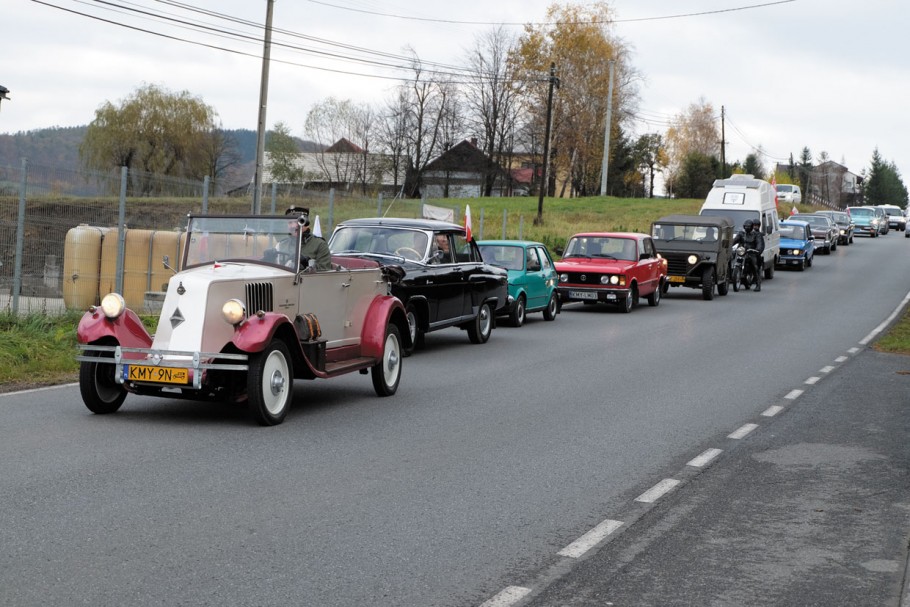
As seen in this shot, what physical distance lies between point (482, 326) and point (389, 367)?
20.2ft

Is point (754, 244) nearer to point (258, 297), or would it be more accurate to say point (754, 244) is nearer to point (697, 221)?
point (697, 221)

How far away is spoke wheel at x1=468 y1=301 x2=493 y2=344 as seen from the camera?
1783cm

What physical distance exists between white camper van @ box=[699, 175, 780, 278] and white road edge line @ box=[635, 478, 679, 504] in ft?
94.8

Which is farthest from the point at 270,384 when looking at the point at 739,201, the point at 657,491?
the point at 739,201

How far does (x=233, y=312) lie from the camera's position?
9.52 m

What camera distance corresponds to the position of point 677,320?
23656 mm

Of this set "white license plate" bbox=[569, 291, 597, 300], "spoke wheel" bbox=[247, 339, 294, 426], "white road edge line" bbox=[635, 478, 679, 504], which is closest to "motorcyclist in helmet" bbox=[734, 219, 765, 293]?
"white license plate" bbox=[569, 291, 597, 300]

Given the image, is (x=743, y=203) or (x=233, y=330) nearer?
(x=233, y=330)

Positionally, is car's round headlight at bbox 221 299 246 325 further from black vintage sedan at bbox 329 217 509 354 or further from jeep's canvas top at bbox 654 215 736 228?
jeep's canvas top at bbox 654 215 736 228

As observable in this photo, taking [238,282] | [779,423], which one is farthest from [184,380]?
[779,423]

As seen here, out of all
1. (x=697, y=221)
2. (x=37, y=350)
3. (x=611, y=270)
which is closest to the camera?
(x=37, y=350)

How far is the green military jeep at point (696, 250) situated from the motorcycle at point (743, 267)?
4.57 feet

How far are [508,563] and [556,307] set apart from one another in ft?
58.8

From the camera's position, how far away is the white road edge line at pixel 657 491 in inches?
292
